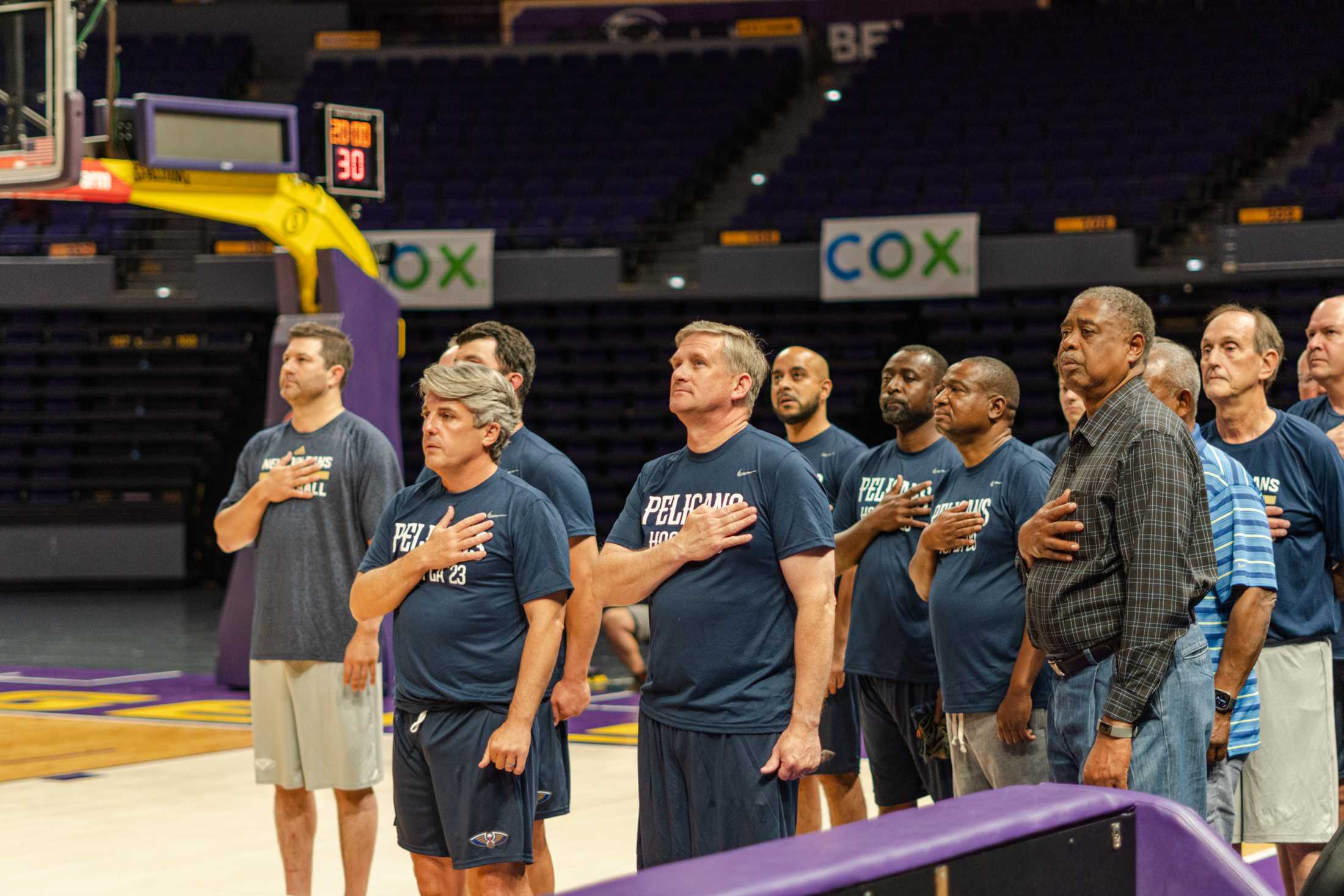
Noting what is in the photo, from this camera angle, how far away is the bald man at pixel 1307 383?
15.7ft

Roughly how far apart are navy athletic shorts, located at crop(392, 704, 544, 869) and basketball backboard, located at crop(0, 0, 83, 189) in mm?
4237

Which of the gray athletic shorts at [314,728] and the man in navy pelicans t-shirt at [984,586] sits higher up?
the man in navy pelicans t-shirt at [984,586]

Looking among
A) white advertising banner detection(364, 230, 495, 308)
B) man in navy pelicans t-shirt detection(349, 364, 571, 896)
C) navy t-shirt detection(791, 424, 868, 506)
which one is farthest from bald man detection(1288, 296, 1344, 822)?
white advertising banner detection(364, 230, 495, 308)

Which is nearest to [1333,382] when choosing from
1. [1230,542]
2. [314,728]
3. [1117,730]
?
[1230,542]

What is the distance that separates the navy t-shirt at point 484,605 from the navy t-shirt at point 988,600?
3.80 feet

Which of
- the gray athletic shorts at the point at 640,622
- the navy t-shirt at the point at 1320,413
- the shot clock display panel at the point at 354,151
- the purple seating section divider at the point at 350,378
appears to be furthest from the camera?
the shot clock display panel at the point at 354,151

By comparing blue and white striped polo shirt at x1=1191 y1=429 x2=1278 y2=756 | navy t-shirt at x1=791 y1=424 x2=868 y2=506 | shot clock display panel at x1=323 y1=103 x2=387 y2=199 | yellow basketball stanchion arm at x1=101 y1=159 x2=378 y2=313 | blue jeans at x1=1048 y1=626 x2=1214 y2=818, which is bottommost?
blue jeans at x1=1048 y1=626 x2=1214 y2=818

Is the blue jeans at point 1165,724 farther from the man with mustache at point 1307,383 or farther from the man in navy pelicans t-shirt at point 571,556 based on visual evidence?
the man with mustache at point 1307,383

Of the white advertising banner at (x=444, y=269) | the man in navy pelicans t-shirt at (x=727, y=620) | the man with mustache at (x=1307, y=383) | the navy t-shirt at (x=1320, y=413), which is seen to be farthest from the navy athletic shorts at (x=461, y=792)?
the white advertising banner at (x=444, y=269)

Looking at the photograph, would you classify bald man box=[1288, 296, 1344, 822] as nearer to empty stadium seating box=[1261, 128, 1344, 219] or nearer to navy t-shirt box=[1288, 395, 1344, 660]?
navy t-shirt box=[1288, 395, 1344, 660]

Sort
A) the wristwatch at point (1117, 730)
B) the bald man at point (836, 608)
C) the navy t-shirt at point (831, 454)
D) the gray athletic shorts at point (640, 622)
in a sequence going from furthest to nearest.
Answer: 1. the gray athletic shorts at point (640, 622)
2. the navy t-shirt at point (831, 454)
3. the bald man at point (836, 608)
4. the wristwatch at point (1117, 730)

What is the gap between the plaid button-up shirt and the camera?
303 centimetres

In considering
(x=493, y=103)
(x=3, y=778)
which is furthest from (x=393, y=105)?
(x=3, y=778)

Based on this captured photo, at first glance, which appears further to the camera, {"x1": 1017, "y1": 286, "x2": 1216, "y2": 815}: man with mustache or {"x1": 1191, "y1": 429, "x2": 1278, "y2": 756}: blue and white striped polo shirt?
{"x1": 1191, "y1": 429, "x2": 1278, "y2": 756}: blue and white striped polo shirt
